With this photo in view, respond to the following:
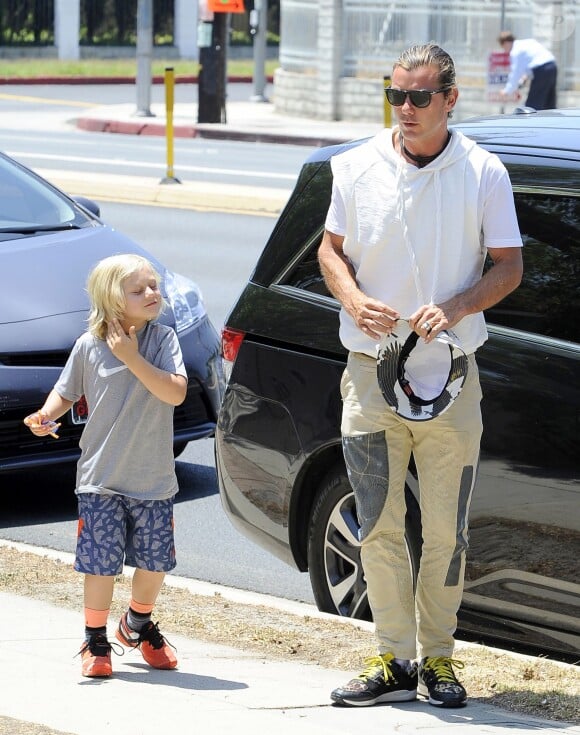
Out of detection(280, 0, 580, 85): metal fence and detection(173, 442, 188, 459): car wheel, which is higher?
detection(280, 0, 580, 85): metal fence

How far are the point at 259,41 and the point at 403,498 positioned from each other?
32.8 m

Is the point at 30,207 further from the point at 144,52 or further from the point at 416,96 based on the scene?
the point at 144,52

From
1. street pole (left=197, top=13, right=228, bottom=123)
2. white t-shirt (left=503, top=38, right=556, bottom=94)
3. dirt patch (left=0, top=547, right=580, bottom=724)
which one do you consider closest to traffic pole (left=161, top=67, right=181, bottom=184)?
white t-shirt (left=503, top=38, right=556, bottom=94)

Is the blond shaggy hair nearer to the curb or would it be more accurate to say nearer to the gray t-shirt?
the gray t-shirt

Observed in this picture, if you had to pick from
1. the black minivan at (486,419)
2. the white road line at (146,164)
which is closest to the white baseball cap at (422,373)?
the black minivan at (486,419)

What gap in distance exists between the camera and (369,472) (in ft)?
14.3

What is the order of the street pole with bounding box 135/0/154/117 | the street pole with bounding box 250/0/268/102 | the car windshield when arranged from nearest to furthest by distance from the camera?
the car windshield
the street pole with bounding box 135/0/154/117
the street pole with bounding box 250/0/268/102

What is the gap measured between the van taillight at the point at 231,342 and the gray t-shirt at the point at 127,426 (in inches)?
32.8

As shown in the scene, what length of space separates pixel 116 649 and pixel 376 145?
1.76 metres

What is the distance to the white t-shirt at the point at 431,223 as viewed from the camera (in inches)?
164

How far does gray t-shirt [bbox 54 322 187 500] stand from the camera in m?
4.57

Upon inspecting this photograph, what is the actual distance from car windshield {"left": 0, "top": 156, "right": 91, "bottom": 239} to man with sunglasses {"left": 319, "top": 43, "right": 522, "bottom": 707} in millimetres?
3642

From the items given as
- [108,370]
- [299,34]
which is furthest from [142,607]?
[299,34]

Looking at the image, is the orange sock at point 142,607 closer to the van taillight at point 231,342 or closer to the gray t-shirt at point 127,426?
the gray t-shirt at point 127,426
